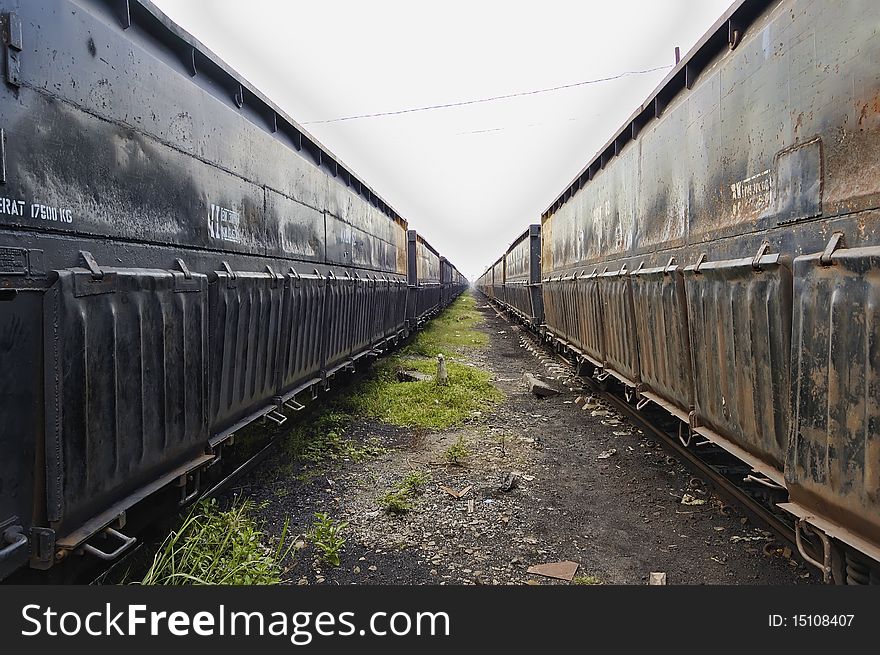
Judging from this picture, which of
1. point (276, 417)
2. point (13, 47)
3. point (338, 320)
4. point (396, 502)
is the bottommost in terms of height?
point (396, 502)

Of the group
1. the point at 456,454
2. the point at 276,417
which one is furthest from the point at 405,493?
the point at 276,417

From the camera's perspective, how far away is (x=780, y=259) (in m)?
2.68

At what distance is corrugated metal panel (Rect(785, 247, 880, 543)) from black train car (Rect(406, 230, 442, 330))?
37.9ft

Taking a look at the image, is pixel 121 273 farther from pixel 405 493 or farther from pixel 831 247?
pixel 831 247

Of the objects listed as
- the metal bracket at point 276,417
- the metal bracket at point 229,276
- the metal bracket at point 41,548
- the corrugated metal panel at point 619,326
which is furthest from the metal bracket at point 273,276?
the corrugated metal panel at point 619,326

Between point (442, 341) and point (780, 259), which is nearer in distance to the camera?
point (780, 259)

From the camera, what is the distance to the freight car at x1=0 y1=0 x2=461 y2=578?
205 cm

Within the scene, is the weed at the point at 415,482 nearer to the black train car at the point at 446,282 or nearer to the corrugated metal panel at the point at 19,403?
the corrugated metal panel at the point at 19,403

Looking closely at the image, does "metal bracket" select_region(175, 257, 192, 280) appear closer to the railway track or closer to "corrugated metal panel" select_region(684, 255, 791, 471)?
"corrugated metal panel" select_region(684, 255, 791, 471)

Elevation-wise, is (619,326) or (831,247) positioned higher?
(831,247)

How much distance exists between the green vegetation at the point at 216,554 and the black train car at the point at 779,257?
2885 millimetres

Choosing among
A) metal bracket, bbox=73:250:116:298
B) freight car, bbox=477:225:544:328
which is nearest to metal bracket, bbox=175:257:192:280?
metal bracket, bbox=73:250:116:298

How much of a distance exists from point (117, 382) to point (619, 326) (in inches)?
189

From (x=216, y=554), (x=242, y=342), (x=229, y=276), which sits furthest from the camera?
(x=242, y=342)
